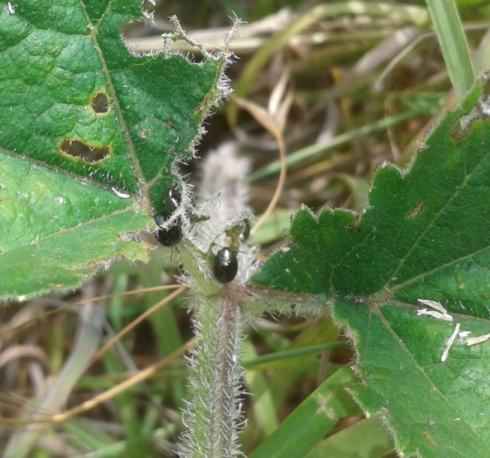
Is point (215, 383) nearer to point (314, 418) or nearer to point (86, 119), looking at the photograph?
point (314, 418)

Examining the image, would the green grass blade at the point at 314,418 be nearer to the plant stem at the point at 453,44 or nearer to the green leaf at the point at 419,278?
the green leaf at the point at 419,278

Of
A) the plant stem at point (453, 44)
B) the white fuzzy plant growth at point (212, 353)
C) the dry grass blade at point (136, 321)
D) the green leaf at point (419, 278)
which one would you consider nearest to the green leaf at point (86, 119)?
the white fuzzy plant growth at point (212, 353)

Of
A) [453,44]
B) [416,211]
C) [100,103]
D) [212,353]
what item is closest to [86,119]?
[100,103]

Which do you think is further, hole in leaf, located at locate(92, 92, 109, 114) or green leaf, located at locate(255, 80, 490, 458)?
hole in leaf, located at locate(92, 92, 109, 114)

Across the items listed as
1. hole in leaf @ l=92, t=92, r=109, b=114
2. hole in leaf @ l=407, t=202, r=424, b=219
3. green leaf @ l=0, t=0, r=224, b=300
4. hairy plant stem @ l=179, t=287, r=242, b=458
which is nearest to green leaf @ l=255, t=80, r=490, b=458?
hole in leaf @ l=407, t=202, r=424, b=219

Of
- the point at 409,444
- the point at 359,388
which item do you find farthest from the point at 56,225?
the point at 409,444

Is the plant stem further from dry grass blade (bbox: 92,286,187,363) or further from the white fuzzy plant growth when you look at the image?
dry grass blade (bbox: 92,286,187,363)

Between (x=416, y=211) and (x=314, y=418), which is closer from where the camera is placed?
(x=416, y=211)
